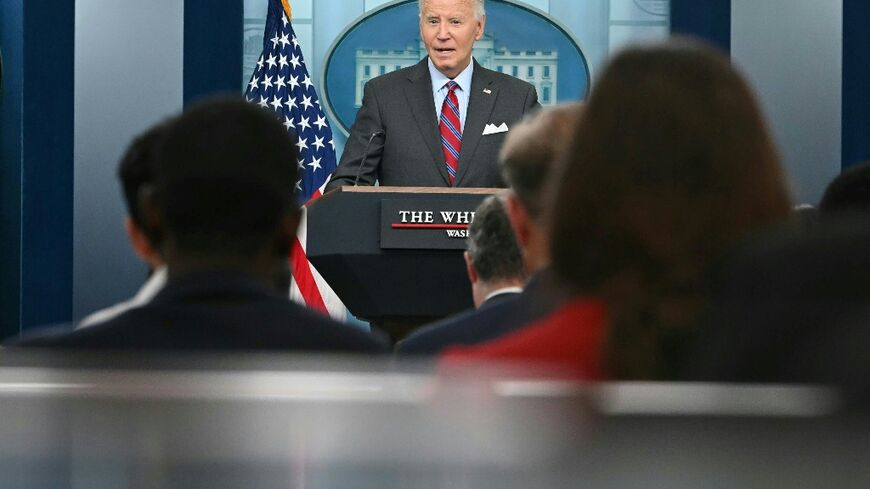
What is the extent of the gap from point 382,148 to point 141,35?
2207 millimetres

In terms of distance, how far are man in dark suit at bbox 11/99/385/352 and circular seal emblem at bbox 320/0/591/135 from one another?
5.82 meters

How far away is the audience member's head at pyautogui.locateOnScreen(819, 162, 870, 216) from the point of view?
2.03 meters

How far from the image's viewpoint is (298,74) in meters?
6.14

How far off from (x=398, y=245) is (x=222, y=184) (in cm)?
222

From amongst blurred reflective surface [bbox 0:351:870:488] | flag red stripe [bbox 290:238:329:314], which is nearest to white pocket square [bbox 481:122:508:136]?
flag red stripe [bbox 290:238:329:314]

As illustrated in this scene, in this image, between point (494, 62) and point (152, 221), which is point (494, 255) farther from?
point (494, 62)

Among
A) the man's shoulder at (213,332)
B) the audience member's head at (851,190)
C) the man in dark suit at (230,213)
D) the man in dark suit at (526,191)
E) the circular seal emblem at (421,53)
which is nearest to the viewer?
the man's shoulder at (213,332)

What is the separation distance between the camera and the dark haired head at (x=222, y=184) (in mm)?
1365

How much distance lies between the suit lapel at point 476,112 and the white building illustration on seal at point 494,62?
2.14 meters

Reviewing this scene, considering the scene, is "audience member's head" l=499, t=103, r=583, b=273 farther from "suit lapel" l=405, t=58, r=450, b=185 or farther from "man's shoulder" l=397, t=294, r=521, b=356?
"suit lapel" l=405, t=58, r=450, b=185

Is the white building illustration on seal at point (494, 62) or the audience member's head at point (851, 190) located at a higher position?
the white building illustration on seal at point (494, 62)

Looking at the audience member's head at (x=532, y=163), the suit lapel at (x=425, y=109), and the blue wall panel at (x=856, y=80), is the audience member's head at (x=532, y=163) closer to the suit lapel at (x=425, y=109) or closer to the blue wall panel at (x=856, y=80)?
the suit lapel at (x=425, y=109)

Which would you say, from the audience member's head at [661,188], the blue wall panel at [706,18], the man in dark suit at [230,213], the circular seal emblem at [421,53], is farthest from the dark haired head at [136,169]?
the circular seal emblem at [421,53]

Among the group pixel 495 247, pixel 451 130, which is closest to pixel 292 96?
pixel 451 130
